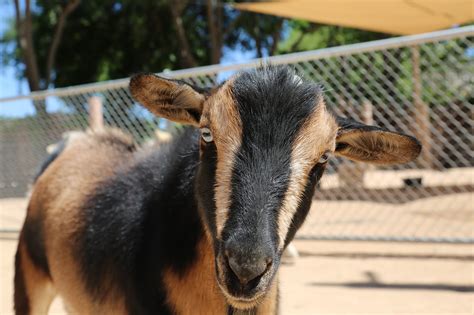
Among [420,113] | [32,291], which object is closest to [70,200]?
[32,291]

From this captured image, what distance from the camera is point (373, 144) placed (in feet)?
8.11

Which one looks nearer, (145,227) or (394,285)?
(145,227)

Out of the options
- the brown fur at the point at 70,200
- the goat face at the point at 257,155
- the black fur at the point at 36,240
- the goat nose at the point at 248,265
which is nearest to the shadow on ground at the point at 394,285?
the brown fur at the point at 70,200

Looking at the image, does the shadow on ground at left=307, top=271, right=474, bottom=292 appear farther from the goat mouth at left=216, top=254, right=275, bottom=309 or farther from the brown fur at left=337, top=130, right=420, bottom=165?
the goat mouth at left=216, top=254, right=275, bottom=309

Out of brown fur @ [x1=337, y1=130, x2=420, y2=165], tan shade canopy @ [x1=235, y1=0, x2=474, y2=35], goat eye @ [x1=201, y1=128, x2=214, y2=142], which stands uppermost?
goat eye @ [x1=201, y1=128, x2=214, y2=142]

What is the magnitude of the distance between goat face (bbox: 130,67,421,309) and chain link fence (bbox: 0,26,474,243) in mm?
3054

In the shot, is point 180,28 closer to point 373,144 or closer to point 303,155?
point 373,144

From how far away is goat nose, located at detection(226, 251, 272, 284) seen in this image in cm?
171

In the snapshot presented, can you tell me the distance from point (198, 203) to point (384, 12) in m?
7.43

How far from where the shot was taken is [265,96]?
2.08m

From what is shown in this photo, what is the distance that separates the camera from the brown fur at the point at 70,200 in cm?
298

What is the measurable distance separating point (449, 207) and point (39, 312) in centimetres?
698

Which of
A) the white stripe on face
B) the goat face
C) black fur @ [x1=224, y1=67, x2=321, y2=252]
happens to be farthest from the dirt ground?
black fur @ [x1=224, y1=67, x2=321, y2=252]

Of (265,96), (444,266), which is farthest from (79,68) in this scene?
(265,96)
